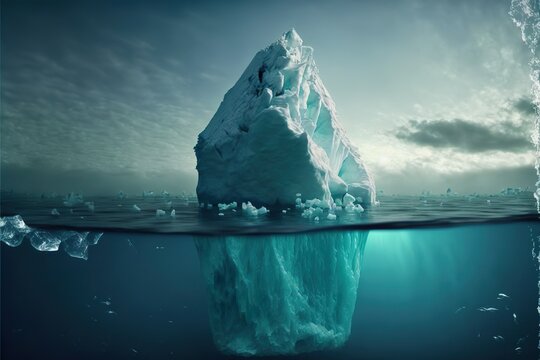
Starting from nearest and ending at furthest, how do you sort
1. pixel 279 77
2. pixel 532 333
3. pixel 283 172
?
pixel 283 172 < pixel 279 77 < pixel 532 333

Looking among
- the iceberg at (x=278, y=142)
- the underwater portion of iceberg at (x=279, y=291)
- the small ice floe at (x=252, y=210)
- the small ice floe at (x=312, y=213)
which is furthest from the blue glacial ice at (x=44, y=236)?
the small ice floe at (x=312, y=213)

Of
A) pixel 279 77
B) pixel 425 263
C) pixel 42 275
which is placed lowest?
pixel 42 275

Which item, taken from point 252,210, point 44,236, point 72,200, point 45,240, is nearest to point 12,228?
point 44,236

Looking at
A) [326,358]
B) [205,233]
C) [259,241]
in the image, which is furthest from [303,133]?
[326,358]

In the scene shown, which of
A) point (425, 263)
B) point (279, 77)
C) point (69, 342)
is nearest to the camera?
point (279, 77)

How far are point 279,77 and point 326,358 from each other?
38.1 feet

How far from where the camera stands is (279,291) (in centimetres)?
984

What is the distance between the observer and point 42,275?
4031 cm

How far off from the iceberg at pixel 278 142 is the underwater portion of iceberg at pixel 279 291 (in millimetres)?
2544

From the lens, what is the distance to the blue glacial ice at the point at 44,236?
11.7 meters

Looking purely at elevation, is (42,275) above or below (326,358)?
below

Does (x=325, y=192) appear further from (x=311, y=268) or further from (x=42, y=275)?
(x=42, y=275)

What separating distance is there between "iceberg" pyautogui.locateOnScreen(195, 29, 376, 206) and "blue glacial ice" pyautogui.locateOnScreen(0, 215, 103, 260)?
5.73m

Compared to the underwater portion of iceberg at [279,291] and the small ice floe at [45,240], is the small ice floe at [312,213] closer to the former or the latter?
the underwater portion of iceberg at [279,291]
